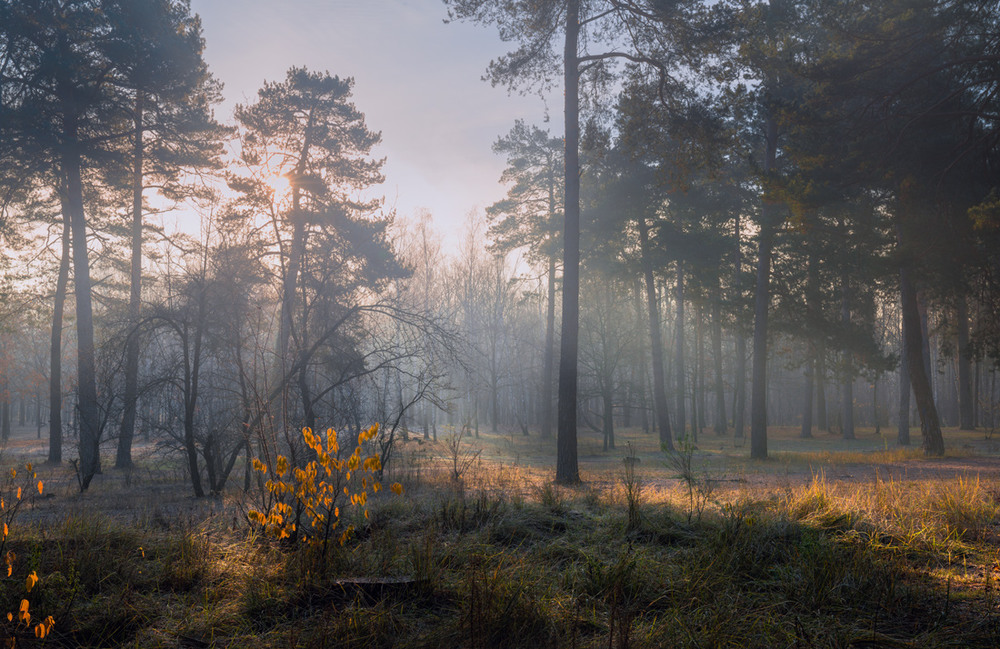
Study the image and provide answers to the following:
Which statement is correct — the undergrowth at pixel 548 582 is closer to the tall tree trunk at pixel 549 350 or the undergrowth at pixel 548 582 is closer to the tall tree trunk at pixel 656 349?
the tall tree trunk at pixel 656 349

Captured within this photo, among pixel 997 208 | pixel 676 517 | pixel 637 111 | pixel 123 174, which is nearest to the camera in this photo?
pixel 676 517

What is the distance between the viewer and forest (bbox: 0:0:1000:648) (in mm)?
3359

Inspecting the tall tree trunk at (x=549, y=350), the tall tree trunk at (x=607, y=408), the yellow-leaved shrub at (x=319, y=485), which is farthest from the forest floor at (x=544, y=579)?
the tall tree trunk at (x=549, y=350)

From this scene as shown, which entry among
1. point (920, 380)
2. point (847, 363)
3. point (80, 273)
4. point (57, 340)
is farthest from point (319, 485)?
point (847, 363)

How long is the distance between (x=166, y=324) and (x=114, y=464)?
11.8 meters

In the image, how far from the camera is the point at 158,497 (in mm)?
9461

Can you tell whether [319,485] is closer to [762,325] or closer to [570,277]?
[570,277]

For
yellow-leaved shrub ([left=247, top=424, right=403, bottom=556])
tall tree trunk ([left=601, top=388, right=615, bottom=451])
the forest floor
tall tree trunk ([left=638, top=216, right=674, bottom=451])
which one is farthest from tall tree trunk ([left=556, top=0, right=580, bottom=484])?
tall tree trunk ([left=601, top=388, right=615, bottom=451])

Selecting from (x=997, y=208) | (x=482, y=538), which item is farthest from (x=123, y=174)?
(x=997, y=208)

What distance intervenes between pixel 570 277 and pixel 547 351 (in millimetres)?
17387

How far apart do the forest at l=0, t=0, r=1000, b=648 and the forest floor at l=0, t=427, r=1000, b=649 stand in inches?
1.1

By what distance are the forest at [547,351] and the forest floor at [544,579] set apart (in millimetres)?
29

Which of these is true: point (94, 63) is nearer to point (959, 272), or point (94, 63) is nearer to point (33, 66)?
point (33, 66)

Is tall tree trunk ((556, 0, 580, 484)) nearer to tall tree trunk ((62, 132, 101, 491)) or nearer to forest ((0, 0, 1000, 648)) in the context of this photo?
forest ((0, 0, 1000, 648))
